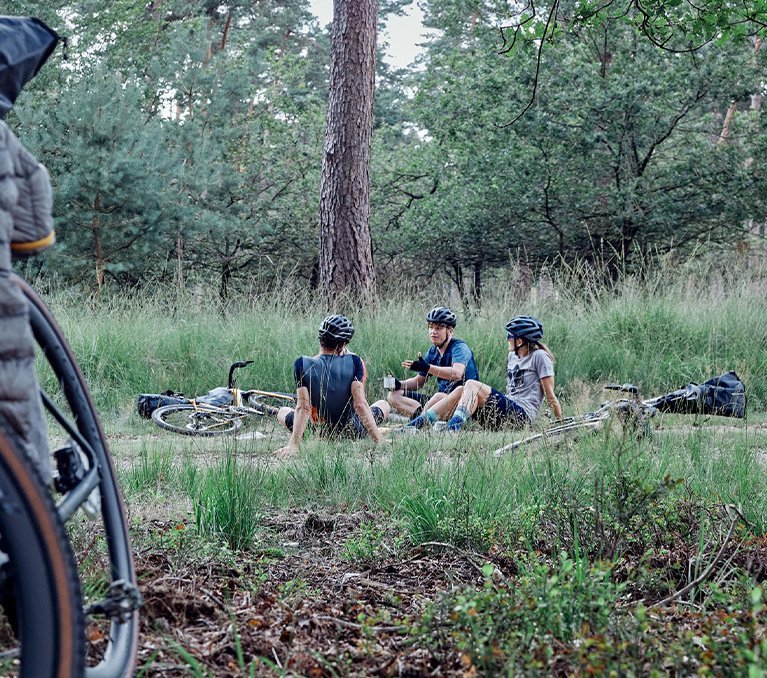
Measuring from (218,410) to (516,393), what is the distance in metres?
3.06

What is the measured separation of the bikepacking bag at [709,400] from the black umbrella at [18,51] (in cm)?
735

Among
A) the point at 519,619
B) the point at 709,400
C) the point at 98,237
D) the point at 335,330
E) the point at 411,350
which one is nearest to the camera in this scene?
the point at 519,619

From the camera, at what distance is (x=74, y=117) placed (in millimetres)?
17891

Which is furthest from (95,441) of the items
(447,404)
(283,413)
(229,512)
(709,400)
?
(709,400)

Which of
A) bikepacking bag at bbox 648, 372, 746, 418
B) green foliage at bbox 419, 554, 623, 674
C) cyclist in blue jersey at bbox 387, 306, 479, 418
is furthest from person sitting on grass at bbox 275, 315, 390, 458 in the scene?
green foliage at bbox 419, 554, 623, 674

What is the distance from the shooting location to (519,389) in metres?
9.61

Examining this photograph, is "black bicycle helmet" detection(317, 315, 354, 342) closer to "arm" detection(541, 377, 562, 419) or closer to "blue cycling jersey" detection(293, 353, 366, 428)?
"blue cycling jersey" detection(293, 353, 366, 428)

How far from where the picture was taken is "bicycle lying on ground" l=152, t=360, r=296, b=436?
9375 millimetres

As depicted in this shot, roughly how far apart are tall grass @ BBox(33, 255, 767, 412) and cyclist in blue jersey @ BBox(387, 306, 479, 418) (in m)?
0.77

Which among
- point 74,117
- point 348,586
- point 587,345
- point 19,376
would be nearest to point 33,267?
point 74,117

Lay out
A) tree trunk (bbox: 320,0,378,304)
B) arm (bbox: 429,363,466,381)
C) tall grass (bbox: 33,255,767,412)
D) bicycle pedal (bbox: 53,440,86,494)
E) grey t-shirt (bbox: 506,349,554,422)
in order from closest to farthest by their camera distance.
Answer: bicycle pedal (bbox: 53,440,86,494)
grey t-shirt (bbox: 506,349,554,422)
arm (bbox: 429,363,466,381)
tall grass (bbox: 33,255,767,412)
tree trunk (bbox: 320,0,378,304)

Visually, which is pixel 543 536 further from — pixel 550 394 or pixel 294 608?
pixel 550 394

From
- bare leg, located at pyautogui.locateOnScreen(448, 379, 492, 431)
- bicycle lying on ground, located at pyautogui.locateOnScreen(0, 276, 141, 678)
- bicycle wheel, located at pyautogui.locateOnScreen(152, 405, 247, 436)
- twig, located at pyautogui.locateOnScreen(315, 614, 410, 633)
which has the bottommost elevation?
bicycle wheel, located at pyautogui.locateOnScreen(152, 405, 247, 436)

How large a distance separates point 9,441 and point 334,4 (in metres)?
12.9
